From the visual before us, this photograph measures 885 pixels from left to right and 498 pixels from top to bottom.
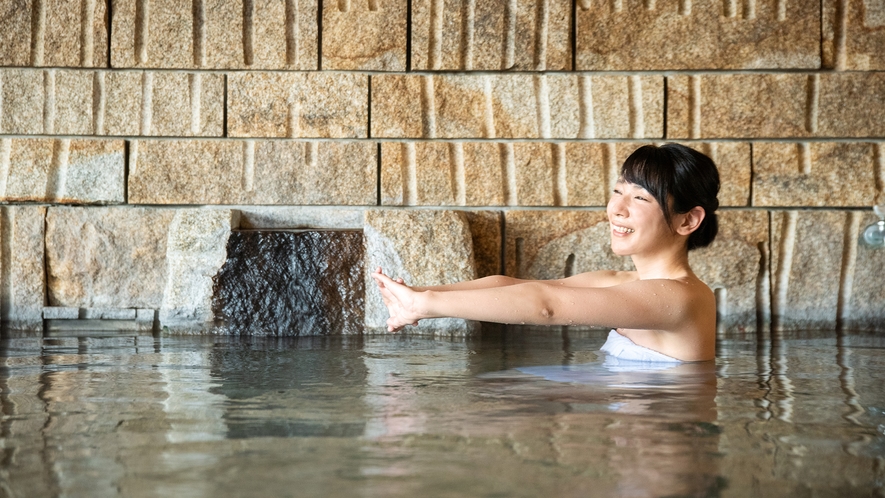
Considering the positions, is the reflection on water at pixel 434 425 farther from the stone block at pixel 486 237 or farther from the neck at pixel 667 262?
the stone block at pixel 486 237

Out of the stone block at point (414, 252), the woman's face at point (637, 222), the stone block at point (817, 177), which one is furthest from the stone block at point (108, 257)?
the stone block at point (817, 177)

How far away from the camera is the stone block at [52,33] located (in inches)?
212

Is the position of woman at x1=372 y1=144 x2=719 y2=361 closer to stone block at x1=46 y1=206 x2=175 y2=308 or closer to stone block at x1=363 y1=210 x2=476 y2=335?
stone block at x1=363 y1=210 x2=476 y2=335

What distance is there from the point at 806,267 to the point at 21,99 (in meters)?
5.21

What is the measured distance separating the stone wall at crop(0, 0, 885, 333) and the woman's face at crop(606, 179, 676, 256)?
214 cm

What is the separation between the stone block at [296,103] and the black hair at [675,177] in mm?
2611

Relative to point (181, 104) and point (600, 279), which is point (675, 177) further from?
point (181, 104)

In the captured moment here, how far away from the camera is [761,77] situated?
214 inches

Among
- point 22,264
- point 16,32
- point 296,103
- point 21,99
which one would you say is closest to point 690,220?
point 296,103

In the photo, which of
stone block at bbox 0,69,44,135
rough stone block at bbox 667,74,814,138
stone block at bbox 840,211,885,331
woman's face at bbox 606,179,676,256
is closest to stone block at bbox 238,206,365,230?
stone block at bbox 0,69,44,135

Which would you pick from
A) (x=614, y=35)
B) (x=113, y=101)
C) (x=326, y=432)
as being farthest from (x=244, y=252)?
(x=326, y=432)

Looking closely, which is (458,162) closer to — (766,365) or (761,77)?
(761,77)

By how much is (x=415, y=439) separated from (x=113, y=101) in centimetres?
419

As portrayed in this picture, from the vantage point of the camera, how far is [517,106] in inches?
215
